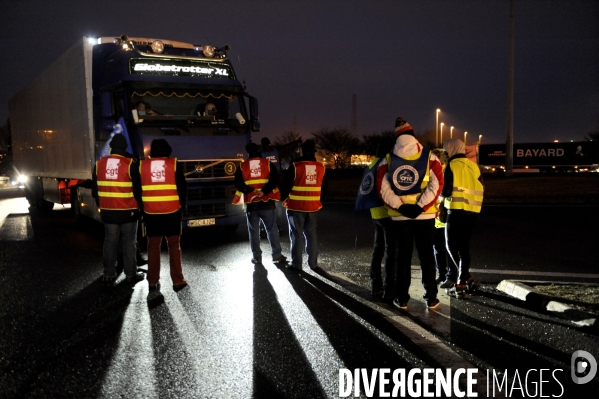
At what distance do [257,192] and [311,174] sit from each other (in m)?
0.95

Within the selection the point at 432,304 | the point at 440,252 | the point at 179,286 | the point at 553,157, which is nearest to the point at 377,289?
the point at 432,304

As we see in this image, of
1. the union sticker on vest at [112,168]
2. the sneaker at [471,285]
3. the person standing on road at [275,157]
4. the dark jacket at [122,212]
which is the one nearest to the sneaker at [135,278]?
the dark jacket at [122,212]

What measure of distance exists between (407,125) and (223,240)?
6328mm

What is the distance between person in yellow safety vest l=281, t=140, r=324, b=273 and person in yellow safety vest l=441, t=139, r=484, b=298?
2.15 meters

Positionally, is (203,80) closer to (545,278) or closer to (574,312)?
(545,278)

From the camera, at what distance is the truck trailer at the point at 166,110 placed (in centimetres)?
977

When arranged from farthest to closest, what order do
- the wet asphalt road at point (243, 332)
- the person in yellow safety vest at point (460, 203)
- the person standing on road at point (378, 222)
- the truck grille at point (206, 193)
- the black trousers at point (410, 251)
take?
the truck grille at point (206, 193), the person in yellow safety vest at point (460, 203), the person standing on road at point (378, 222), the black trousers at point (410, 251), the wet asphalt road at point (243, 332)

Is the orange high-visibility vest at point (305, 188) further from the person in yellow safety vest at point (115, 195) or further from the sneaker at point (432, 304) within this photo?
the sneaker at point (432, 304)

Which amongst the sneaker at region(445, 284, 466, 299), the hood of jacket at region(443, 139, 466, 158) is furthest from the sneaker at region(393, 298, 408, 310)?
the hood of jacket at region(443, 139, 466, 158)

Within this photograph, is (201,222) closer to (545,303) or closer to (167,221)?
(167,221)

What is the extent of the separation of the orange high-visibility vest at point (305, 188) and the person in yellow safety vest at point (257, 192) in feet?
1.69

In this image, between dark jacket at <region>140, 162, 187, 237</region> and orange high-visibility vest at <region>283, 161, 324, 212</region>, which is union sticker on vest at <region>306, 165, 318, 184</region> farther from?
dark jacket at <region>140, 162, 187, 237</region>

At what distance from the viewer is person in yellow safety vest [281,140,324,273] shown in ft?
25.9

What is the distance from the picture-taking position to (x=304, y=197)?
26.0 ft
